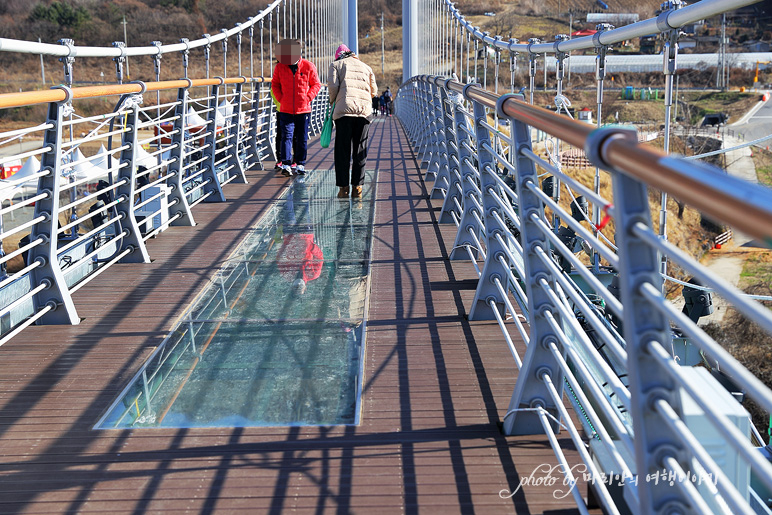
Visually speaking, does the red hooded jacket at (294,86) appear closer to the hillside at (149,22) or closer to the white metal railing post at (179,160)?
the white metal railing post at (179,160)

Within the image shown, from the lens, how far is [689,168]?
3.67 ft

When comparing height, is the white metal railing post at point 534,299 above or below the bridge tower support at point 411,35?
below

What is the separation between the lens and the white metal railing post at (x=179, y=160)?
5.70 metres

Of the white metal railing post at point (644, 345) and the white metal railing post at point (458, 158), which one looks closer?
the white metal railing post at point (644, 345)

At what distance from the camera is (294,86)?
8281mm

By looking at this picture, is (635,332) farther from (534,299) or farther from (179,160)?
(179,160)

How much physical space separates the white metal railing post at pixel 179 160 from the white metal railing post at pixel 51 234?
1939 mm

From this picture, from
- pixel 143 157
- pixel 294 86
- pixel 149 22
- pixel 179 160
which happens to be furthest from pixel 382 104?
pixel 143 157

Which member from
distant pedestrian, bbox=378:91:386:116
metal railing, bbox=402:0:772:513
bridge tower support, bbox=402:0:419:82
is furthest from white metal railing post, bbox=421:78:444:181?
distant pedestrian, bbox=378:91:386:116

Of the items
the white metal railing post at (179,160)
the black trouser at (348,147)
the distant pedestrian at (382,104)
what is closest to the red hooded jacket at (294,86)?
the black trouser at (348,147)

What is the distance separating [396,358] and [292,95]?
5520 millimetres

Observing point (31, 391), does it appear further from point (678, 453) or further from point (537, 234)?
point (678, 453)

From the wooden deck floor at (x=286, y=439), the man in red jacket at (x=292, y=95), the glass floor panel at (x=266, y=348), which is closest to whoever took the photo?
the wooden deck floor at (x=286, y=439)

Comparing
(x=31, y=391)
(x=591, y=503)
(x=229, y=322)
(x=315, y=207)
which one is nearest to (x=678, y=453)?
(x=591, y=503)
